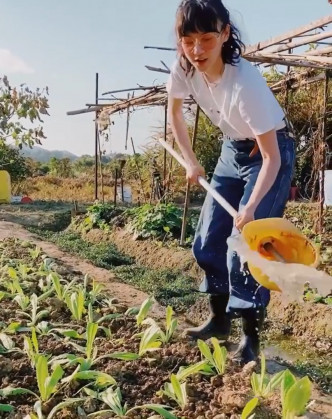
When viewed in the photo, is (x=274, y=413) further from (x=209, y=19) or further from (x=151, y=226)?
(x=151, y=226)

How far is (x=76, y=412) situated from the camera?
2031 millimetres

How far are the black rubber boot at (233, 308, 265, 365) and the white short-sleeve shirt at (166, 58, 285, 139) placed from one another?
769mm

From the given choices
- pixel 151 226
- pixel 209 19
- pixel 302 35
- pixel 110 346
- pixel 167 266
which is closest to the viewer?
pixel 209 19

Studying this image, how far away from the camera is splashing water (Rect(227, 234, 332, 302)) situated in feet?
6.97

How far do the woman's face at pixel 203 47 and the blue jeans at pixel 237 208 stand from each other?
16.8 inches

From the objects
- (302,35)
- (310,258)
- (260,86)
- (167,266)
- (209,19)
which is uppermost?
(302,35)

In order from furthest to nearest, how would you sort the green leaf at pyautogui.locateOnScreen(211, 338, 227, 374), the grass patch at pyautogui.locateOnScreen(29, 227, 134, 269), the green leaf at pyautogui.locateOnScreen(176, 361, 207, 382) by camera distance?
the grass patch at pyautogui.locateOnScreen(29, 227, 134, 269) < the green leaf at pyautogui.locateOnScreen(211, 338, 227, 374) < the green leaf at pyautogui.locateOnScreen(176, 361, 207, 382)

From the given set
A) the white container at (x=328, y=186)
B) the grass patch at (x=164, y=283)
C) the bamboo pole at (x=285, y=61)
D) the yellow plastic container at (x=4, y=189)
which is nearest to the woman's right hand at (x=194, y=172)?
the grass patch at (x=164, y=283)

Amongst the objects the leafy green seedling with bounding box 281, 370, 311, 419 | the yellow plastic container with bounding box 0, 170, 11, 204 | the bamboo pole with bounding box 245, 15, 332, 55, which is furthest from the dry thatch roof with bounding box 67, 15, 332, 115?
the yellow plastic container with bounding box 0, 170, 11, 204

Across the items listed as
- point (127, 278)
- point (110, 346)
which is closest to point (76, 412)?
point (110, 346)

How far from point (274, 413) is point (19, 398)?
0.89m

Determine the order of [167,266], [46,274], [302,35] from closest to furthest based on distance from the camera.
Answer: [46,274], [302,35], [167,266]

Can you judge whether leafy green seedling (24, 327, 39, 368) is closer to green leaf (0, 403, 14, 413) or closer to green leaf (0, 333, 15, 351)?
green leaf (0, 333, 15, 351)

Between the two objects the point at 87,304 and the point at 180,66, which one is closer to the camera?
the point at 180,66
